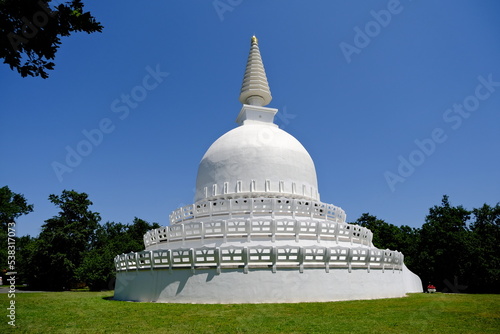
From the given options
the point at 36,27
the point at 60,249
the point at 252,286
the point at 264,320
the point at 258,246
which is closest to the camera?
the point at 36,27

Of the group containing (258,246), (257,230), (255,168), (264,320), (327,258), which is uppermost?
(255,168)

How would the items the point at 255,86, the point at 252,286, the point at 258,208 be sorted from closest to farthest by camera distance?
1. the point at 252,286
2. the point at 258,208
3. the point at 255,86

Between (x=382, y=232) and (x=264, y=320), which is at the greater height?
(x=382, y=232)

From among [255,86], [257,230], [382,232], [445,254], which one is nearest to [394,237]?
[382,232]

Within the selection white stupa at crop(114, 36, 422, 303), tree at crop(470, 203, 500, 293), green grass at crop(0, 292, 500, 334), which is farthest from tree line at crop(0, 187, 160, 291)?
tree at crop(470, 203, 500, 293)

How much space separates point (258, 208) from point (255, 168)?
5.07 m

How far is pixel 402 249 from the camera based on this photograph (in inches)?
→ 2128

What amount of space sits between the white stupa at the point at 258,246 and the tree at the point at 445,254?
1465cm

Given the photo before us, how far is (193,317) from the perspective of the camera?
42.8ft

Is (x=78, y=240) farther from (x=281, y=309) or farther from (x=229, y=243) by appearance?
(x=281, y=309)

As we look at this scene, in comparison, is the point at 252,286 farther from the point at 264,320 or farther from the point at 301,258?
the point at 264,320

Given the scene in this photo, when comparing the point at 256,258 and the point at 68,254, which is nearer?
the point at 256,258

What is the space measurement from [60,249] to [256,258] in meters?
39.4

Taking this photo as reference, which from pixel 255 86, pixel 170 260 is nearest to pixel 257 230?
pixel 170 260
